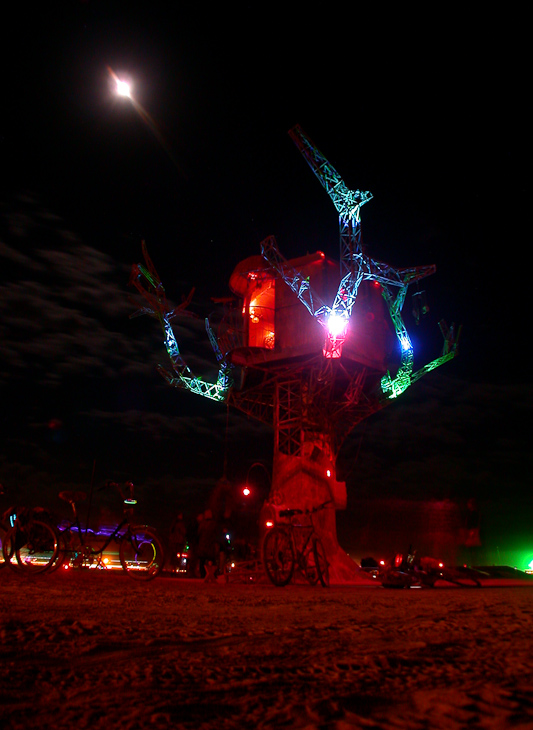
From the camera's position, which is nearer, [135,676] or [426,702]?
[426,702]

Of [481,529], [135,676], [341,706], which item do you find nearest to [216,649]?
[135,676]

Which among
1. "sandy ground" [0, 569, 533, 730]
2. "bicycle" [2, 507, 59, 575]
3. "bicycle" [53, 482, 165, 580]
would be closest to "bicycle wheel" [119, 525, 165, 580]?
"bicycle" [53, 482, 165, 580]

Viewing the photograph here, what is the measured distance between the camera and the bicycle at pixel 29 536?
31.3 feet

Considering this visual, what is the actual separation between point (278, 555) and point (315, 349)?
14.3 metres

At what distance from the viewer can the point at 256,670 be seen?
285cm

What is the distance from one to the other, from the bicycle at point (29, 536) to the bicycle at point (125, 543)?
0.57ft

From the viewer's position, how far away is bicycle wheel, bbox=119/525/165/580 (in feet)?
31.3

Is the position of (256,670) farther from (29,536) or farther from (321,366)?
(321,366)

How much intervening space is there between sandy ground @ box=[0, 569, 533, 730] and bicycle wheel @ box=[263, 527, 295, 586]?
6.40 meters

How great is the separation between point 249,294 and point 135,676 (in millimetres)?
27271

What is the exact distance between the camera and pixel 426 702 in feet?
7.58

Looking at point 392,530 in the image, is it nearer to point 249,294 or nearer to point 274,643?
point 249,294

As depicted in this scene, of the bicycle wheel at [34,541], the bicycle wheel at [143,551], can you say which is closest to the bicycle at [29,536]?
the bicycle wheel at [34,541]

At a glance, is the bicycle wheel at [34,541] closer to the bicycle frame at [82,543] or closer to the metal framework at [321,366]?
the bicycle frame at [82,543]
